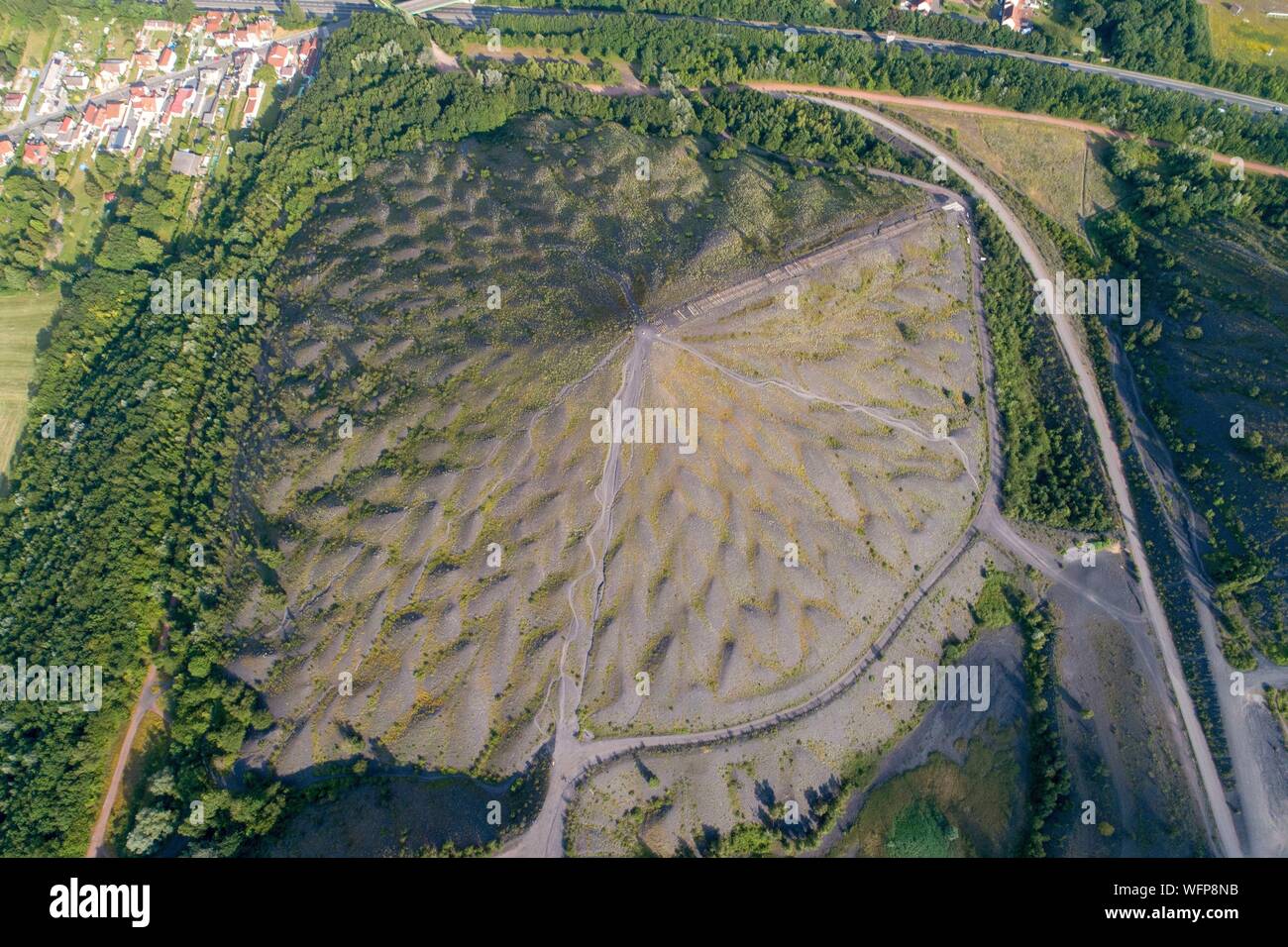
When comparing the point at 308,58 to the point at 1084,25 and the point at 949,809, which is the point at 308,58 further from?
the point at 949,809

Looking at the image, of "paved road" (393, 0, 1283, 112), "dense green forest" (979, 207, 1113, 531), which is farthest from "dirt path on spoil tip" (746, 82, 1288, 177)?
"dense green forest" (979, 207, 1113, 531)

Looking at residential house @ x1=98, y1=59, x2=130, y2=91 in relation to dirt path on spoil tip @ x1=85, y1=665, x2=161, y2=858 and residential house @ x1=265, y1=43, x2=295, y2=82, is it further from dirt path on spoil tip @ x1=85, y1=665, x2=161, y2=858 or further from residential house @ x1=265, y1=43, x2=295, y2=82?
dirt path on spoil tip @ x1=85, y1=665, x2=161, y2=858

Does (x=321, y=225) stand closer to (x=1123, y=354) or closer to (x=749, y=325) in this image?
(x=749, y=325)

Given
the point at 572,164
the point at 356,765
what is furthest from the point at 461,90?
the point at 356,765

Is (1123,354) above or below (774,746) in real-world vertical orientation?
above

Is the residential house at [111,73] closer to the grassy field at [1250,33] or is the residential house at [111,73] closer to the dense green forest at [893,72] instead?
the dense green forest at [893,72]
